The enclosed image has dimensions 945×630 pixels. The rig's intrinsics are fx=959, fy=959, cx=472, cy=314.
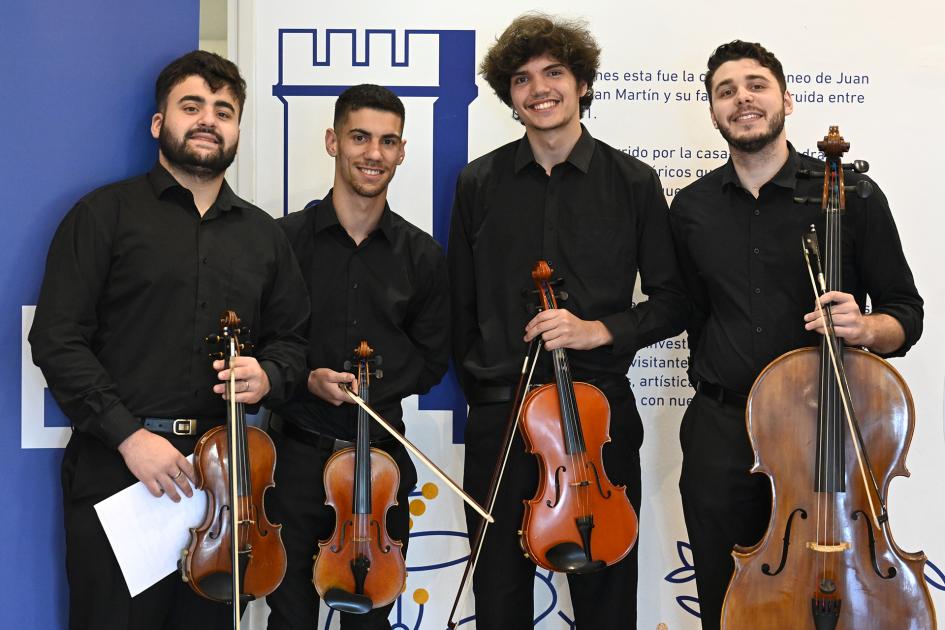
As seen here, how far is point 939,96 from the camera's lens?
324cm

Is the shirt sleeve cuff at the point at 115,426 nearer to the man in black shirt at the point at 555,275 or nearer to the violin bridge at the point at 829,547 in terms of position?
the man in black shirt at the point at 555,275

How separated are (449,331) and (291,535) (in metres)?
0.77

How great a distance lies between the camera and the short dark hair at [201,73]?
2.55 meters

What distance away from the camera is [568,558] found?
7.86 ft

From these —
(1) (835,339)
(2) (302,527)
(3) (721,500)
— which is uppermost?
(1) (835,339)

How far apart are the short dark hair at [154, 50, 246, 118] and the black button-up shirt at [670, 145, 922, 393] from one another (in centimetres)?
136

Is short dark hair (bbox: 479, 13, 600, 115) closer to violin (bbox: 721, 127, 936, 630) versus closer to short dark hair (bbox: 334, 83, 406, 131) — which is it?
short dark hair (bbox: 334, 83, 406, 131)

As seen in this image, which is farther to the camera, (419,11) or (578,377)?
(419,11)

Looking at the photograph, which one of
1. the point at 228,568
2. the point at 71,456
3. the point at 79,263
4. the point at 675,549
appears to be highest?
the point at 79,263

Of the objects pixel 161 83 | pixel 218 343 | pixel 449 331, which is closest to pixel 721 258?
pixel 449 331

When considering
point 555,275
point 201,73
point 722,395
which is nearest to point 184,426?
point 201,73

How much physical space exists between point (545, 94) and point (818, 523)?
1.40 metres

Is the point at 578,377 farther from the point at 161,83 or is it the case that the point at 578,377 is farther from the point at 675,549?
the point at 161,83

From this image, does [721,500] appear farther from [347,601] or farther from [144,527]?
[144,527]
